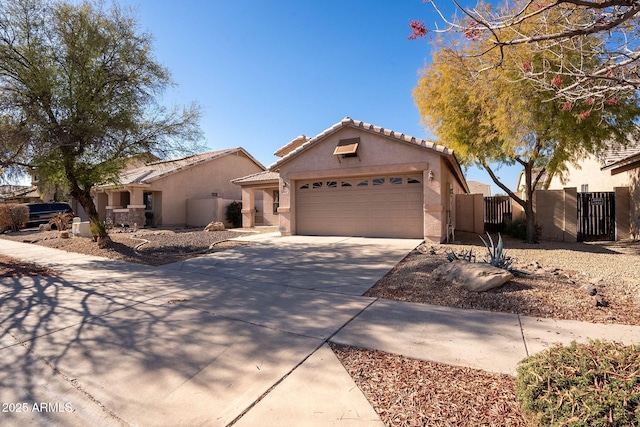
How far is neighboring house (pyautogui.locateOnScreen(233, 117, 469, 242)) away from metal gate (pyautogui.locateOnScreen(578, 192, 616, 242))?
17.7 feet

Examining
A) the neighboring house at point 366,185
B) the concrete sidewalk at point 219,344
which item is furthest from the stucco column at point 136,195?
the concrete sidewalk at point 219,344

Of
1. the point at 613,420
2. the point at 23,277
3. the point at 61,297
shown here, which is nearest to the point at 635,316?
the point at 613,420

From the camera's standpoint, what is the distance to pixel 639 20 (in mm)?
5039

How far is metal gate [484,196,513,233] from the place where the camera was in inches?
678

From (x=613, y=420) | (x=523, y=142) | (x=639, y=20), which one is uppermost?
(x=639, y=20)

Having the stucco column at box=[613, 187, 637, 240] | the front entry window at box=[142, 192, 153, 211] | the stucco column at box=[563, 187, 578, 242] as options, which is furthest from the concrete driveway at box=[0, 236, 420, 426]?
the front entry window at box=[142, 192, 153, 211]

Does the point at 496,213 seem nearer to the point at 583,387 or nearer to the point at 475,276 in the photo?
the point at 475,276

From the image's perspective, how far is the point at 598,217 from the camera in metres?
13.5

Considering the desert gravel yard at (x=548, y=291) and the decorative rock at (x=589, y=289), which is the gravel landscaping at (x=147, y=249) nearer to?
the desert gravel yard at (x=548, y=291)

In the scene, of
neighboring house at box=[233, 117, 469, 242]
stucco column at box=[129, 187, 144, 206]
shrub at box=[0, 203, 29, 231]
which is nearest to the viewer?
neighboring house at box=[233, 117, 469, 242]

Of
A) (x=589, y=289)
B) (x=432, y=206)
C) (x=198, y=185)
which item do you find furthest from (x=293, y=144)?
(x=589, y=289)

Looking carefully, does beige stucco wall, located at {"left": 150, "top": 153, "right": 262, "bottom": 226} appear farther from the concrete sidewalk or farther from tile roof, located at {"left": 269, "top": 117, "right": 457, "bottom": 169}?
the concrete sidewalk

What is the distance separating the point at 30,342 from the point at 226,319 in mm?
2235

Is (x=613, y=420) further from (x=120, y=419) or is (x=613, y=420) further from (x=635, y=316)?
(x=635, y=316)
